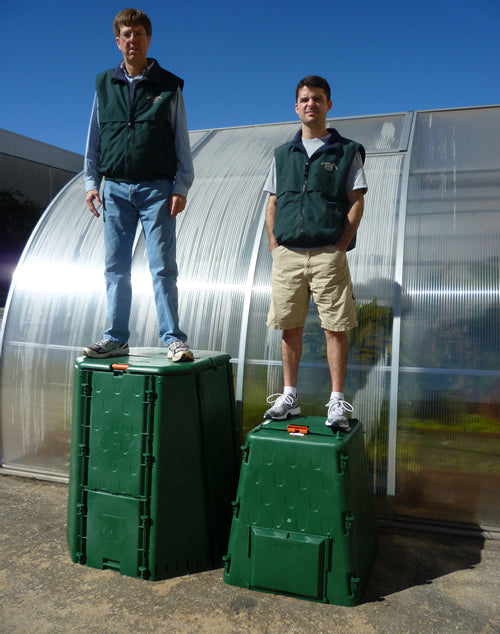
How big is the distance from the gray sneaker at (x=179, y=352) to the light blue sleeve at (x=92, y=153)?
4.15 ft

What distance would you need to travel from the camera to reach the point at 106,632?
8.73 feet

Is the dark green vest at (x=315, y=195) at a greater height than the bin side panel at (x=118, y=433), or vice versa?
the dark green vest at (x=315, y=195)

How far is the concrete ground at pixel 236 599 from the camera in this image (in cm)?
271

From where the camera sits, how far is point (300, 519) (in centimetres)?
290

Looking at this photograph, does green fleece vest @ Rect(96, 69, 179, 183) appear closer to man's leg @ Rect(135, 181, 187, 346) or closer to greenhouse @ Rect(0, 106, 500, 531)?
man's leg @ Rect(135, 181, 187, 346)

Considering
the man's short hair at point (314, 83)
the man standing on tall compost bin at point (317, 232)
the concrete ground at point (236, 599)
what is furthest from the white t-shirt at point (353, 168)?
the concrete ground at point (236, 599)

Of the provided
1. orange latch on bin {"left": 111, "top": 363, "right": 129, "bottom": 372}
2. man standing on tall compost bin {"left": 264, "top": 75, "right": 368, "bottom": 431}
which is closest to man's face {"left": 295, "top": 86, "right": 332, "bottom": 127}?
man standing on tall compost bin {"left": 264, "top": 75, "right": 368, "bottom": 431}

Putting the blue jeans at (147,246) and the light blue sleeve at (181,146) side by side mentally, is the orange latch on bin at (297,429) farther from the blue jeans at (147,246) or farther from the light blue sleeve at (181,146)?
the light blue sleeve at (181,146)

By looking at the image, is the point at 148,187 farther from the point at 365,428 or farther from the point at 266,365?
the point at 365,428

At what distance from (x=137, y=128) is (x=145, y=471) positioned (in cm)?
219

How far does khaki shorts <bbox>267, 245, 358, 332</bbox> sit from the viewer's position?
3.19 meters

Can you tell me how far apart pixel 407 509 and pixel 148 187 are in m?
3.07

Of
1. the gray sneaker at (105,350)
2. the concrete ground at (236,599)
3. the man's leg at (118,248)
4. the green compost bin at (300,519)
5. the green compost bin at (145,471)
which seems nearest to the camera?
the concrete ground at (236,599)

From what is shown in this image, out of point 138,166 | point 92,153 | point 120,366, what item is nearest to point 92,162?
point 92,153
